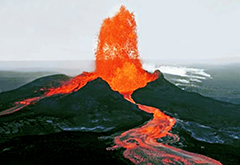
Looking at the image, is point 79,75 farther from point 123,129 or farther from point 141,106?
point 123,129

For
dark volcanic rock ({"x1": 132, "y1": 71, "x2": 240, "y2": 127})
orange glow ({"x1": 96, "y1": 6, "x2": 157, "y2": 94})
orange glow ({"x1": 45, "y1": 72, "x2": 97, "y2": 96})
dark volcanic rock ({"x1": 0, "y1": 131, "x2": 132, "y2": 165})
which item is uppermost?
orange glow ({"x1": 96, "y1": 6, "x2": 157, "y2": 94})

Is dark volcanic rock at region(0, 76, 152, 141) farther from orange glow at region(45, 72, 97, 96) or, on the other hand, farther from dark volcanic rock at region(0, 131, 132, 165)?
orange glow at region(45, 72, 97, 96)

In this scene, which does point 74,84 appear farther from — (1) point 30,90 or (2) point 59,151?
(2) point 59,151

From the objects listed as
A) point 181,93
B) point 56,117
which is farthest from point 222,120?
point 56,117

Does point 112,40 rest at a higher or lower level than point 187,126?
higher

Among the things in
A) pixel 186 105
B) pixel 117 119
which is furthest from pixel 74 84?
pixel 186 105

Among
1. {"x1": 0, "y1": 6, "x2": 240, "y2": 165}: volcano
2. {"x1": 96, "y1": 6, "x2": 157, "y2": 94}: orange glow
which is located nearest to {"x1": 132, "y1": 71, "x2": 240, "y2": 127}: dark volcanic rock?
{"x1": 0, "y1": 6, "x2": 240, "y2": 165}: volcano

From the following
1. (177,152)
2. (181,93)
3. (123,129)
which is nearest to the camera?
(177,152)

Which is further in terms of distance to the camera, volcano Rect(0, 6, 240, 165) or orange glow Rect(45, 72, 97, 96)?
orange glow Rect(45, 72, 97, 96)
